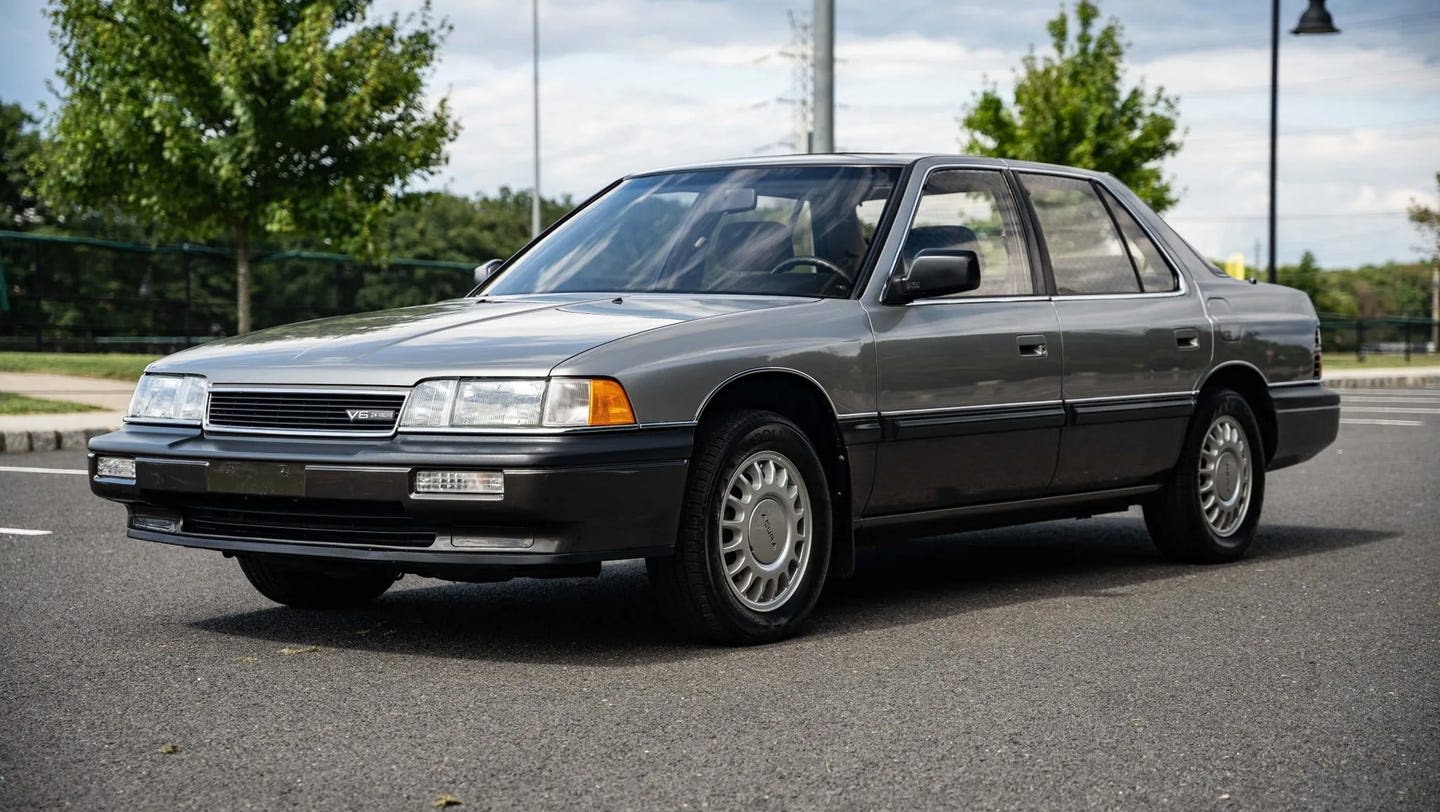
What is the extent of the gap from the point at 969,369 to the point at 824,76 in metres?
8.36

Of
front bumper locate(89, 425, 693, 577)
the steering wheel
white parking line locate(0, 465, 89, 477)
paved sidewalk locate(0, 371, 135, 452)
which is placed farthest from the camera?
paved sidewalk locate(0, 371, 135, 452)

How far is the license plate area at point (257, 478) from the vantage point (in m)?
5.39

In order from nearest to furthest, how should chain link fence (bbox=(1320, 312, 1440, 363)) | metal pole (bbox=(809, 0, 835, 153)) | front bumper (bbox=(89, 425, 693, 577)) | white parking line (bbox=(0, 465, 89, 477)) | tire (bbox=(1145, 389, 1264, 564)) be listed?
front bumper (bbox=(89, 425, 693, 577)), tire (bbox=(1145, 389, 1264, 564)), white parking line (bbox=(0, 465, 89, 477)), metal pole (bbox=(809, 0, 835, 153)), chain link fence (bbox=(1320, 312, 1440, 363))

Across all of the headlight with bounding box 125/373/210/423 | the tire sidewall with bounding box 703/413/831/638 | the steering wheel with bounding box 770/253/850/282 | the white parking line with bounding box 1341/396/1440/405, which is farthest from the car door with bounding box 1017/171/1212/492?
the white parking line with bounding box 1341/396/1440/405

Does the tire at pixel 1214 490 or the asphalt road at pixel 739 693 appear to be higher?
the tire at pixel 1214 490

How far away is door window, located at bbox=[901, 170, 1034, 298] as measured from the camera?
266 inches

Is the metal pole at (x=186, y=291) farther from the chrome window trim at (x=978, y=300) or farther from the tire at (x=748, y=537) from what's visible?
the tire at (x=748, y=537)

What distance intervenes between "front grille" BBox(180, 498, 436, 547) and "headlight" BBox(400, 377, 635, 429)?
0.30m

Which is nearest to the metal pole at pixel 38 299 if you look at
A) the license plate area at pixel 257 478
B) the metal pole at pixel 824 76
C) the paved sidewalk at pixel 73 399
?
the paved sidewalk at pixel 73 399

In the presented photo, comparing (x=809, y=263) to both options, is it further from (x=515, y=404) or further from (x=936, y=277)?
(x=515, y=404)

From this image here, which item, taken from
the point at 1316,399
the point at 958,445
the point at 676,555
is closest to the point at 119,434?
the point at 676,555

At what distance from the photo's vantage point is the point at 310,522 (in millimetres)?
5504

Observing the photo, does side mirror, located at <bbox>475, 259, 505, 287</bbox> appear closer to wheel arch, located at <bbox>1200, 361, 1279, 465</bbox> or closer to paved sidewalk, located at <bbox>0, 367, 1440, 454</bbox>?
wheel arch, located at <bbox>1200, 361, 1279, 465</bbox>

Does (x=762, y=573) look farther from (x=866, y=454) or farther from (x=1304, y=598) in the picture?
(x=1304, y=598)
